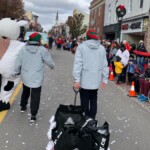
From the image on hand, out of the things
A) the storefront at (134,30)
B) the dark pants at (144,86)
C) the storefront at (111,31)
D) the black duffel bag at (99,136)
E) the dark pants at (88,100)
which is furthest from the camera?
the storefront at (111,31)

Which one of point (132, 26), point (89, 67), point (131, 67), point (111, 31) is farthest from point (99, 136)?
point (111, 31)

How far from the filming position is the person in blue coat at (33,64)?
637cm

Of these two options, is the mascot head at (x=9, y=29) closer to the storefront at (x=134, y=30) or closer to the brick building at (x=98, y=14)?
the storefront at (x=134, y=30)

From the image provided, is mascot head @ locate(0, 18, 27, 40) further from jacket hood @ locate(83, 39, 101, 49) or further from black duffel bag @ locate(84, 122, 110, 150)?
black duffel bag @ locate(84, 122, 110, 150)

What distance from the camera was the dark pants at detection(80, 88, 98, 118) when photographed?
5875 millimetres

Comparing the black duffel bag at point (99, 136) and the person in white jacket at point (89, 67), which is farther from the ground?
the person in white jacket at point (89, 67)

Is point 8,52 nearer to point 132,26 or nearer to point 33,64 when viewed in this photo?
point 33,64

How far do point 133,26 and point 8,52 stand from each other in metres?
24.1

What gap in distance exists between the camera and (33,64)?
6398 millimetres

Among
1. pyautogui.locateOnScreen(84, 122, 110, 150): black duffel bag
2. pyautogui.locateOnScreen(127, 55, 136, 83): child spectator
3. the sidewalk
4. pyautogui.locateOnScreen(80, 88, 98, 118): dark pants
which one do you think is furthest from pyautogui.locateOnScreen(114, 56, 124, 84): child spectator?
pyautogui.locateOnScreen(84, 122, 110, 150): black duffel bag

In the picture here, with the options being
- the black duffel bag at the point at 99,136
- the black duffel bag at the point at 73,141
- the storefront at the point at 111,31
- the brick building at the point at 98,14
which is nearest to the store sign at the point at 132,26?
the storefront at the point at 111,31

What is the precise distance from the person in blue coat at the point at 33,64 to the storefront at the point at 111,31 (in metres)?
30.2

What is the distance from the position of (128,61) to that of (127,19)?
19228 millimetres

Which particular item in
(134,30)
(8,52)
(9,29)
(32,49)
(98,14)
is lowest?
(8,52)
